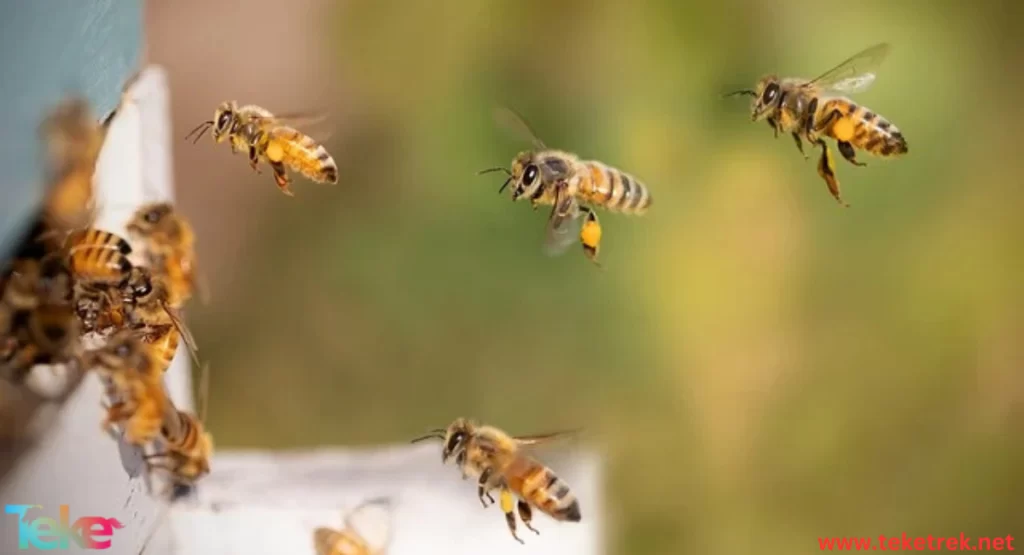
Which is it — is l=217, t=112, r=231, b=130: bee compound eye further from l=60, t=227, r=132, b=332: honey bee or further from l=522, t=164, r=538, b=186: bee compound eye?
l=522, t=164, r=538, b=186: bee compound eye

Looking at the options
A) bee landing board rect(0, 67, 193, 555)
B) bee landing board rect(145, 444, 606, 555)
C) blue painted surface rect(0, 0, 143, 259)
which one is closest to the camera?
blue painted surface rect(0, 0, 143, 259)

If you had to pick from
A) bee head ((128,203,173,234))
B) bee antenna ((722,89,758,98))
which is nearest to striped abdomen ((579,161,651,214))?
bee antenna ((722,89,758,98))

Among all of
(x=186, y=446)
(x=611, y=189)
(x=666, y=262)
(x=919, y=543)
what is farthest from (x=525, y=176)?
(x=919, y=543)

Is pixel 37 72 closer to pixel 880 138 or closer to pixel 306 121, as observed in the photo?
pixel 306 121

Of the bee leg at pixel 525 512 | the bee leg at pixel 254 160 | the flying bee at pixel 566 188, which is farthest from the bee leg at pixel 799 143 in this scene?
the bee leg at pixel 254 160

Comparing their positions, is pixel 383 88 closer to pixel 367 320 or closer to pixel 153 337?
pixel 367 320

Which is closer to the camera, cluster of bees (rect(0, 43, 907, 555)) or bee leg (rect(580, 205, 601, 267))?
cluster of bees (rect(0, 43, 907, 555))

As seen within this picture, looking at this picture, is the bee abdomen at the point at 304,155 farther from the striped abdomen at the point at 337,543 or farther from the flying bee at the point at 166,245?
the striped abdomen at the point at 337,543

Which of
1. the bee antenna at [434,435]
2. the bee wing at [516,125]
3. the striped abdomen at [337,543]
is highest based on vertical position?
the bee wing at [516,125]
